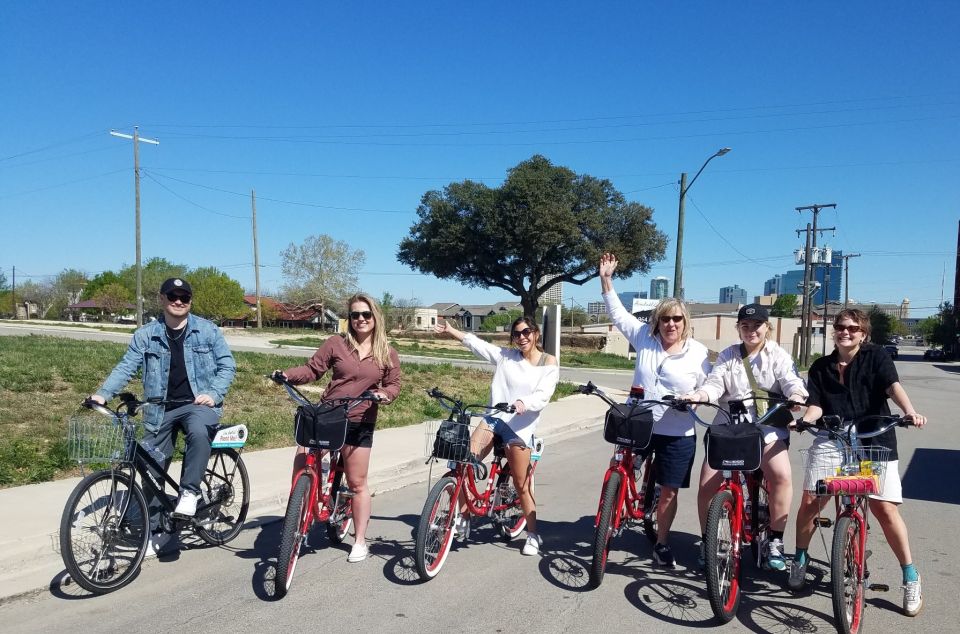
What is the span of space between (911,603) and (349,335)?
4.02 m

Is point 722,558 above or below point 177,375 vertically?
below

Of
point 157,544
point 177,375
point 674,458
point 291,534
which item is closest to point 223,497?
point 157,544

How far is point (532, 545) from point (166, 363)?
2999mm

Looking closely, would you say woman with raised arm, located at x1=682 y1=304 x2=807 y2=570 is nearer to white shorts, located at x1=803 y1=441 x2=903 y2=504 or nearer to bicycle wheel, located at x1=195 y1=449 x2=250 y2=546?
white shorts, located at x1=803 y1=441 x2=903 y2=504

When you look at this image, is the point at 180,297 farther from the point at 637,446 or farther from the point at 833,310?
the point at 833,310

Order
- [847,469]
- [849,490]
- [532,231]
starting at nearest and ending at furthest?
[849,490] < [847,469] < [532,231]

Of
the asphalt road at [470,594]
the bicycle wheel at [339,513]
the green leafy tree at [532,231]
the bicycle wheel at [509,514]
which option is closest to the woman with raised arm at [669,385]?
the asphalt road at [470,594]

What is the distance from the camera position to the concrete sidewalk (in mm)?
4891

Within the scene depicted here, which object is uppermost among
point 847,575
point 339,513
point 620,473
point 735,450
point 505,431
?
point 735,450

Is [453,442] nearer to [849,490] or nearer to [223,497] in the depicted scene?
[223,497]

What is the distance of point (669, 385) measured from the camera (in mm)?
5082

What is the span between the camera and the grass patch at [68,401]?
743 cm

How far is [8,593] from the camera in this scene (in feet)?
14.9

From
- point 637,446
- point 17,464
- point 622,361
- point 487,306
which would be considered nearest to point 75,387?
point 17,464
